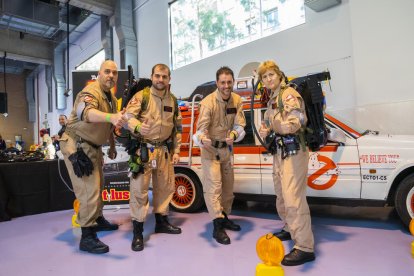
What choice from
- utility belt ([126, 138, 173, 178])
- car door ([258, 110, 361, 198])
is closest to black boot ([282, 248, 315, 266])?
car door ([258, 110, 361, 198])

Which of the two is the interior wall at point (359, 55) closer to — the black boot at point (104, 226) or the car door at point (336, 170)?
the car door at point (336, 170)

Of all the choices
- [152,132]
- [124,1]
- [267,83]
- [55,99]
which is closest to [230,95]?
[267,83]

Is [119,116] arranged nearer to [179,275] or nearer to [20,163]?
[179,275]

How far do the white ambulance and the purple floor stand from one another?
35 centimetres

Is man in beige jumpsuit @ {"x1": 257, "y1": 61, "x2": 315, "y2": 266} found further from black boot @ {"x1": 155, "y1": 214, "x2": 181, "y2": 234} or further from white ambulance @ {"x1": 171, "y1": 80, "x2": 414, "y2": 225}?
black boot @ {"x1": 155, "y1": 214, "x2": 181, "y2": 234}

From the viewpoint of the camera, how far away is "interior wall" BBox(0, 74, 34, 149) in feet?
64.2

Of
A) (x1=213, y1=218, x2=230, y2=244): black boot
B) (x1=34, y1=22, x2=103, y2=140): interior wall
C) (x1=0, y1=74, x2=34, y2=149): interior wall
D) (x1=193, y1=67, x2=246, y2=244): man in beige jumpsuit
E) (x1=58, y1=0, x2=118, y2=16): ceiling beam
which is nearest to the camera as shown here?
(x1=213, y1=218, x2=230, y2=244): black boot

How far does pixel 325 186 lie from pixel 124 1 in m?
9.35

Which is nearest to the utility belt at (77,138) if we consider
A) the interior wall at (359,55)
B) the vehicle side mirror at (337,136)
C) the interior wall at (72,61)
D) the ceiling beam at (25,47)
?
the vehicle side mirror at (337,136)

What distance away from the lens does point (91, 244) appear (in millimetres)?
3012

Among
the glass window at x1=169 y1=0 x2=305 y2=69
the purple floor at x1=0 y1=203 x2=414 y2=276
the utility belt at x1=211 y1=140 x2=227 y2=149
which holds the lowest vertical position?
the purple floor at x1=0 y1=203 x2=414 y2=276

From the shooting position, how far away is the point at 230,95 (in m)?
3.36

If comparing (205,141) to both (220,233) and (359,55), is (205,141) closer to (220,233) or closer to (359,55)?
(220,233)

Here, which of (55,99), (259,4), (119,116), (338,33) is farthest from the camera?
(55,99)
